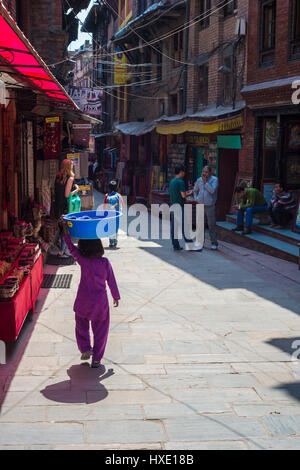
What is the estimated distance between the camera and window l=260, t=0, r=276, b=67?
1523cm

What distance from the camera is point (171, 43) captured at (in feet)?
79.7

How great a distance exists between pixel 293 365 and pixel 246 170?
10.8 meters

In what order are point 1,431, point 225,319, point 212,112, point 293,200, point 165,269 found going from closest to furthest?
1. point 1,431
2. point 225,319
3. point 165,269
4. point 293,200
5. point 212,112

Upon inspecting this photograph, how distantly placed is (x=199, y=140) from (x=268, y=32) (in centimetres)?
506

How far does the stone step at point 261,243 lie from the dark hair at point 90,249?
704 centimetres

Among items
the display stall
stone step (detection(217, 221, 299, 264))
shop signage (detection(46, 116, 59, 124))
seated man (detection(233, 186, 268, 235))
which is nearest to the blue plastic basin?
the display stall

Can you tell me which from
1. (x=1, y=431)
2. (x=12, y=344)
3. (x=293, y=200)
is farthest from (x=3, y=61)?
Answer: (x=293, y=200)

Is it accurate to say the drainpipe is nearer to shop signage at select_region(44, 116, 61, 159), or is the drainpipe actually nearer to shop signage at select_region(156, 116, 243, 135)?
shop signage at select_region(156, 116, 243, 135)

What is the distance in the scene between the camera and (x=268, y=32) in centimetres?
1559

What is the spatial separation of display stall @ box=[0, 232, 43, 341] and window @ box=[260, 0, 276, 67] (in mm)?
9402

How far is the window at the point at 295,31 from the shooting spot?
13.8 metres

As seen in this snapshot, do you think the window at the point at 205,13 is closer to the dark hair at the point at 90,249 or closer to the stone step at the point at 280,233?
the stone step at the point at 280,233

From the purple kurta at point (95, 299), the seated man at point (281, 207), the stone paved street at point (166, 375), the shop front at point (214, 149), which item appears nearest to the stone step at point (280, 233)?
the seated man at point (281, 207)
